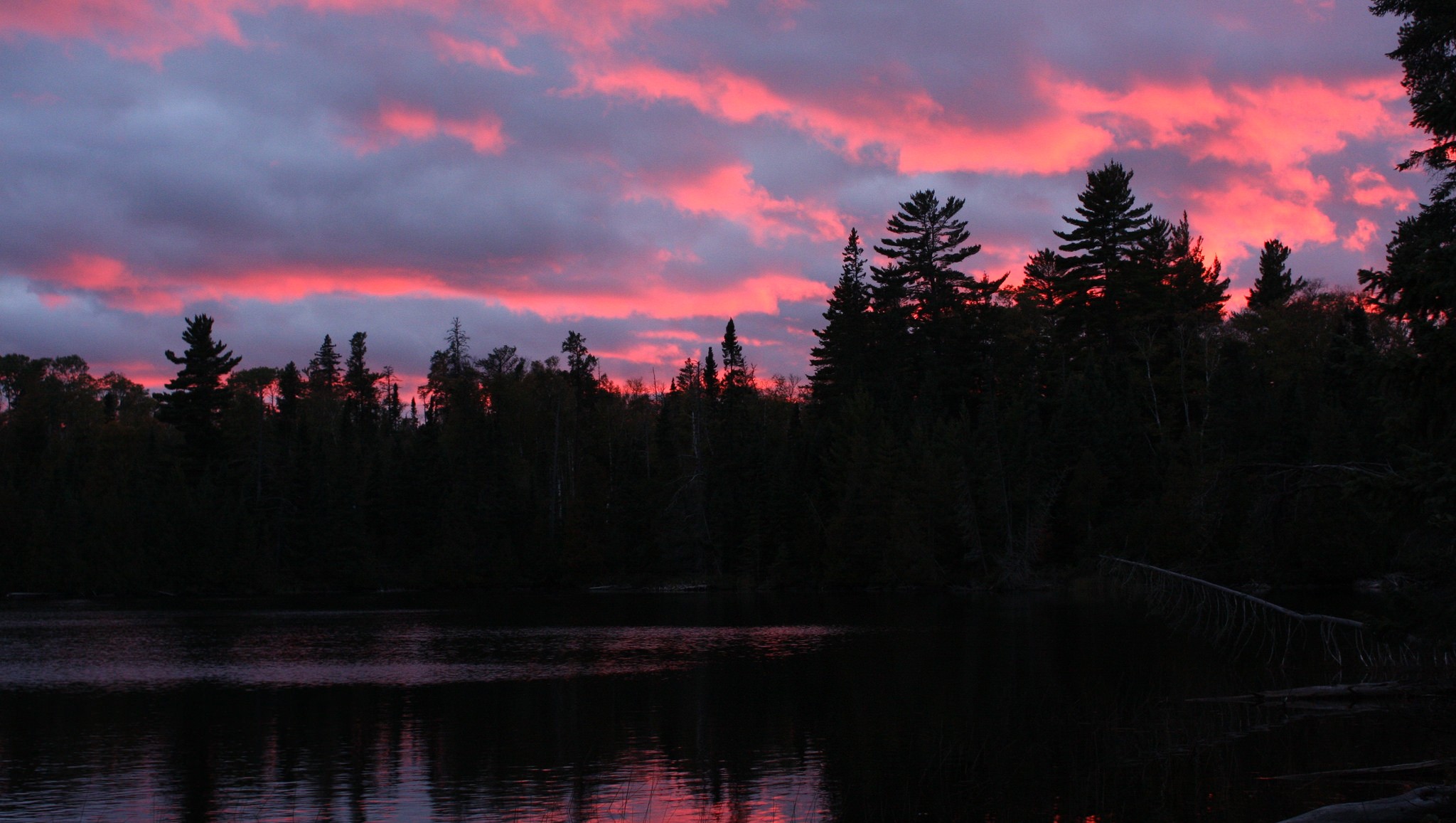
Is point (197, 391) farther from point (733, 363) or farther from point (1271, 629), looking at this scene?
point (1271, 629)

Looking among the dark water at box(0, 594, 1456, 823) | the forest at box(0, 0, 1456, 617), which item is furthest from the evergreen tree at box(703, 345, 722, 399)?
the dark water at box(0, 594, 1456, 823)

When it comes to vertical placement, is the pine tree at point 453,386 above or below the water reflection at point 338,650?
above

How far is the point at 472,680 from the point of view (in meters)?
44.6

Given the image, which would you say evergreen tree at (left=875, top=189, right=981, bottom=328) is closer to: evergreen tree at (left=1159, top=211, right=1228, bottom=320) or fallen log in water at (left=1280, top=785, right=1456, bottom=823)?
evergreen tree at (left=1159, top=211, right=1228, bottom=320)

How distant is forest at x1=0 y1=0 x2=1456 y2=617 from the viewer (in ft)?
299

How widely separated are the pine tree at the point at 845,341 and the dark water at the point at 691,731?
58.6 metres

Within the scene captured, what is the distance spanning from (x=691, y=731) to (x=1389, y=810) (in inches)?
807

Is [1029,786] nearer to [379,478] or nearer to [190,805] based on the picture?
[190,805]

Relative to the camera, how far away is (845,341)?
389ft

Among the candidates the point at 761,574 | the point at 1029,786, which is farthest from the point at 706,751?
the point at 761,574

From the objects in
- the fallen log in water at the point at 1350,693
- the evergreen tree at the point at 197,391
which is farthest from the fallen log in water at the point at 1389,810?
the evergreen tree at the point at 197,391

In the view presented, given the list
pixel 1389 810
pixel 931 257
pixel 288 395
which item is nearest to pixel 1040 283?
pixel 931 257

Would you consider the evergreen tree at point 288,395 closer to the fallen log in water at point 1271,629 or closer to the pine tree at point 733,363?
the pine tree at point 733,363

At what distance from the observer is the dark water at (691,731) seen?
23.4m
